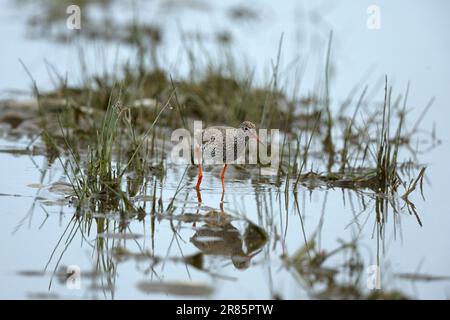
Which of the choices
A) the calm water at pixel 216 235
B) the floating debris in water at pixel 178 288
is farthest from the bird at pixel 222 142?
the floating debris in water at pixel 178 288

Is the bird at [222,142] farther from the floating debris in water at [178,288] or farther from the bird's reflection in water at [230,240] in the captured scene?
the floating debris in water at [178,288]

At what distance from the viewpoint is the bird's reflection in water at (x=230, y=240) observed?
3.95m

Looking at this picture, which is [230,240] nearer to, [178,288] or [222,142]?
[178,288]

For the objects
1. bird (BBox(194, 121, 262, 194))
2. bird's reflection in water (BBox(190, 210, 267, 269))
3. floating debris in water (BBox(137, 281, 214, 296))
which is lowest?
floating debris in water (BBox(137, 281, 214, 296))

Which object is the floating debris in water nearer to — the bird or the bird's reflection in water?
the bird's reflection in water

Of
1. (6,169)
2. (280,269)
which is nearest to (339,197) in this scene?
(280,269)

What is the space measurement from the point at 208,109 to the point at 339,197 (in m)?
2.49

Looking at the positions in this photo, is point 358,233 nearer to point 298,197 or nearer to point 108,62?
point 298,197

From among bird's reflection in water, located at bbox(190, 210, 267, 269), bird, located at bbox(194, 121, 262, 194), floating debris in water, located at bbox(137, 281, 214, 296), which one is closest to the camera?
floating debris in water, located at bbox(137, 281, 214, 296)

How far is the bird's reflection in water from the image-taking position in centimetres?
395

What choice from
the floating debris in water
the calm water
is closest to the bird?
the calm water

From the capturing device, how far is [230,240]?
13.6 ft

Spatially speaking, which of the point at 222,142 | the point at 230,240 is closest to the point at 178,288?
the point at 230,240

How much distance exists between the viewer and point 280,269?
3787 millimetres
